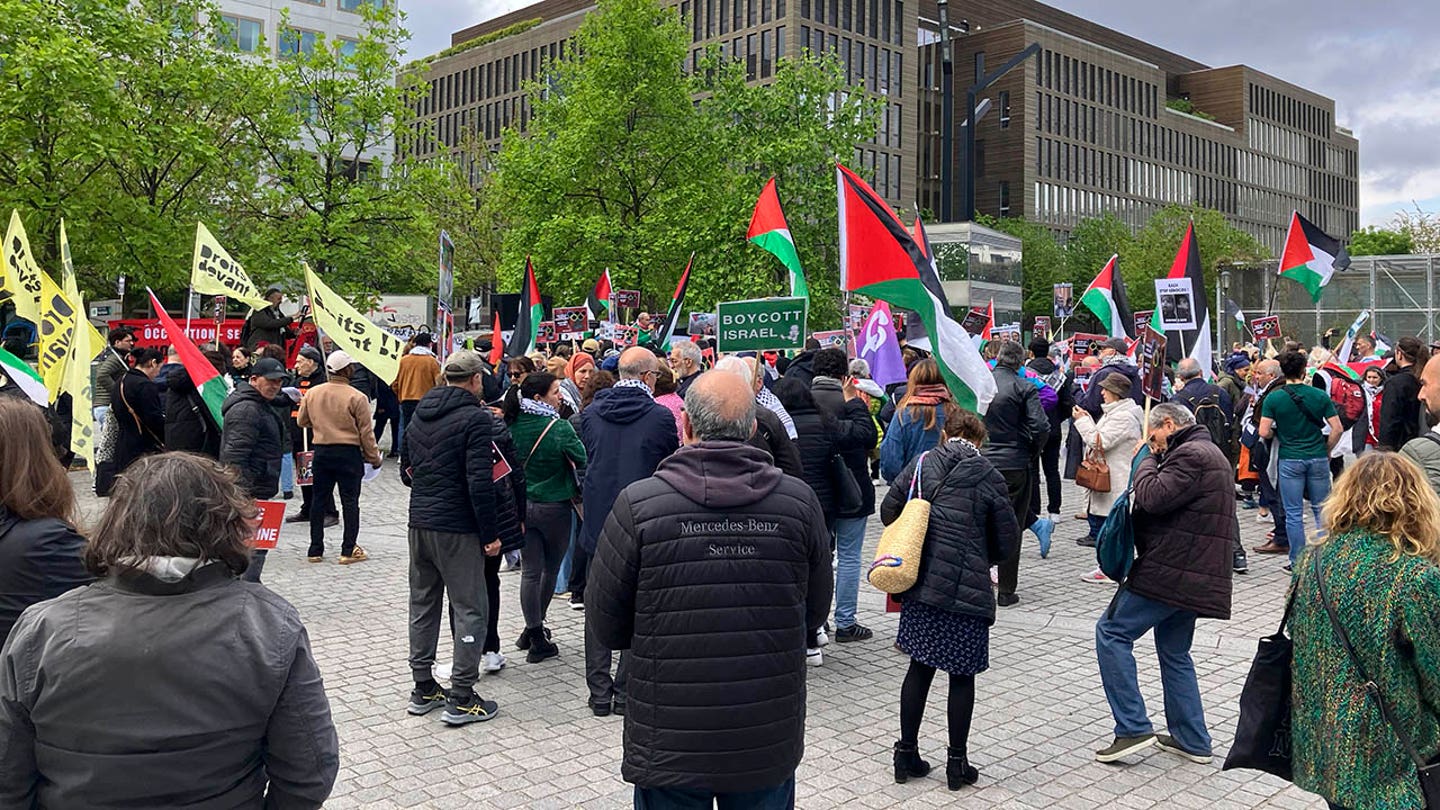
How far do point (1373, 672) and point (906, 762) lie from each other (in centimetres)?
239

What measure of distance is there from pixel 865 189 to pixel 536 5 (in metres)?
100

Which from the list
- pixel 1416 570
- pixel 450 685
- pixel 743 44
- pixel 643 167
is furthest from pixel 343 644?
pixel 743 44

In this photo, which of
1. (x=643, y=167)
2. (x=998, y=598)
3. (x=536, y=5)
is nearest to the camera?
(x=998, y=598)

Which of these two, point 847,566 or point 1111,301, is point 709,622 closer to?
point 847,566

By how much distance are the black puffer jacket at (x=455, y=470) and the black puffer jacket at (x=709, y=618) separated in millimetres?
2729

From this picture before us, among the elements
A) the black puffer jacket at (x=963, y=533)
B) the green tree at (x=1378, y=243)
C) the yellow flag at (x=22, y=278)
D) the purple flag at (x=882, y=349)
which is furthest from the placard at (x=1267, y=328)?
the green tree at (x=1378, y=243)

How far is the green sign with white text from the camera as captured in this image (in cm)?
908

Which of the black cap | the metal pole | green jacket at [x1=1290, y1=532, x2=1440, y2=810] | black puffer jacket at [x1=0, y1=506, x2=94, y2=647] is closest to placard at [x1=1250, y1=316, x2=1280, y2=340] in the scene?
the metal pole

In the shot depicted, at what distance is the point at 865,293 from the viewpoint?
8039mm

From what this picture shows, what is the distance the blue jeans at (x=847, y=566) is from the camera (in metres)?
8.07

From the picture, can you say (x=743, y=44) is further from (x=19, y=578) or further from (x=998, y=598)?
(x=19, y=578)

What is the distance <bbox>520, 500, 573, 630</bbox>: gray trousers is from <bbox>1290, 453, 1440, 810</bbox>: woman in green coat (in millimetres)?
4523

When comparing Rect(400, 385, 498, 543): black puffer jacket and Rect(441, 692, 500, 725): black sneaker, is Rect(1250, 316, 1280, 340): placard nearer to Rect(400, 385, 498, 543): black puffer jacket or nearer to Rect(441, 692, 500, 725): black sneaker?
Rect(400, 385, 498, 543): black puffer jacket

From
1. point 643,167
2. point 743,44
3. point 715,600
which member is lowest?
point 715,600
